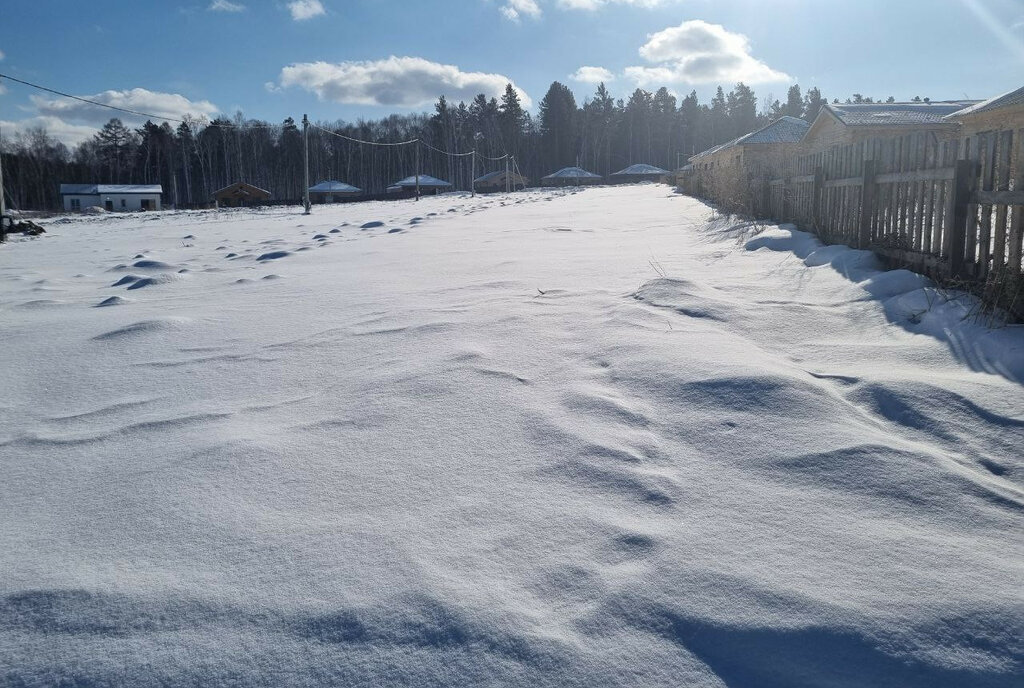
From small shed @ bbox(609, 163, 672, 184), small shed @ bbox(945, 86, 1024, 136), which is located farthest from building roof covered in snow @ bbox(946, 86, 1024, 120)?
small shed @ bbox(609, 163, 672, 184)

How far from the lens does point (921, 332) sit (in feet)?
11.7

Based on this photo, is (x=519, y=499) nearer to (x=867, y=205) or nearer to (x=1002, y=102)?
(x=867, y=205)

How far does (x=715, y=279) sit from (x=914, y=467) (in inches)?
135

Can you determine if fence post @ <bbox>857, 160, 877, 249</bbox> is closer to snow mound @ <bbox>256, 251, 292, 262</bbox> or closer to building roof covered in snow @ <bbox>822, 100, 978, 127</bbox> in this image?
snow mound @ <bbox>256, 251, 292, 262</bbox>

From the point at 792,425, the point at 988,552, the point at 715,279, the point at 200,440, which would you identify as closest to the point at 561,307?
the point at 715,279

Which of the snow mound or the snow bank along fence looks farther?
the snow mound

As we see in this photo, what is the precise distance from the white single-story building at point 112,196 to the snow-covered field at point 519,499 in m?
67.0

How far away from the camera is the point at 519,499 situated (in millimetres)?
1889

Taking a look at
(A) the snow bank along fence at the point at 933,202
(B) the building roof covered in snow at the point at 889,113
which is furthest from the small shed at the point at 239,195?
(A) the snow bank along fence at the point at 933,202

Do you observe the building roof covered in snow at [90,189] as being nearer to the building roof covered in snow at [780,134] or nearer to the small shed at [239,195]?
Result: the small shed at [239,195]

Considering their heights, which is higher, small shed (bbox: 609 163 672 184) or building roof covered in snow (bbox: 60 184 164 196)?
small shed (bbox: 609 163 672 184)

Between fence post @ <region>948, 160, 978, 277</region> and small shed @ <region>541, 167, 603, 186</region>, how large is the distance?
6615 centimetres

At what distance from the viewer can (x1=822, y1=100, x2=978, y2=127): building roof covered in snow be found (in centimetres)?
2322

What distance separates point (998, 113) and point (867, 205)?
16.7 m
